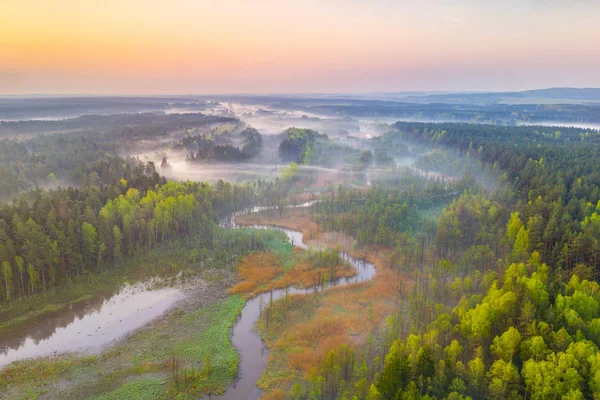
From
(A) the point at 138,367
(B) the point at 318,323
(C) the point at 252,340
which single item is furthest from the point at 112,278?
(B) the point at 318,323

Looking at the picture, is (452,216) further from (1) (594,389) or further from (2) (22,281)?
(2) (22,281)

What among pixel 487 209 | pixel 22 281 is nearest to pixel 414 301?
pixel 487 209

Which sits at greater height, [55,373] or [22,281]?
[22,281]

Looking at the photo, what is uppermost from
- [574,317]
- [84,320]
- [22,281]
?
[574,317]

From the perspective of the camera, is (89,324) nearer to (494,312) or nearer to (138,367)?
(138,367)

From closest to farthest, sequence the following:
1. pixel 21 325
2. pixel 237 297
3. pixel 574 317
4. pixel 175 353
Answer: pixel 574 317, pixel 175 353, pixel 21 325, pixel 237 297

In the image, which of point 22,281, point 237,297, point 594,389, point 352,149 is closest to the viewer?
point 594,389

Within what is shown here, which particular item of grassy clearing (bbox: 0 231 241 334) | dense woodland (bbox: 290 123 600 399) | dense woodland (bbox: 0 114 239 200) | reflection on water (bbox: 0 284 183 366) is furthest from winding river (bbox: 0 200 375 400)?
dense woodland (bbox: 0 114 239 200)

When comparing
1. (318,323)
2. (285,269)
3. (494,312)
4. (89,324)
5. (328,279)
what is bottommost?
(89,324)
